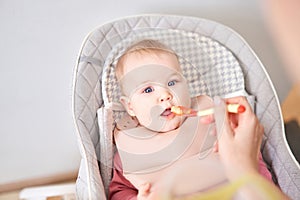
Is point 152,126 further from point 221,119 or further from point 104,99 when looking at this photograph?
point 221,119

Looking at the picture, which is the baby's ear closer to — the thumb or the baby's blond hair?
the baby's blond hair

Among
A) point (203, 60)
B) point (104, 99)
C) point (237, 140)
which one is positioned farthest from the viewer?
point (203, 60)

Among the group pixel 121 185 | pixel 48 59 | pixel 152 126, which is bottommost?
pixel 121 185

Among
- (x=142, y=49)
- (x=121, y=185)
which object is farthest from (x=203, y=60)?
(x=121, y=185)

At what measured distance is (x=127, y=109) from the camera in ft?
3.82

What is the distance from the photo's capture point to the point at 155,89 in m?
1.10

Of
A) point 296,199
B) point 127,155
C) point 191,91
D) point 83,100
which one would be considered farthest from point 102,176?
point 296,199

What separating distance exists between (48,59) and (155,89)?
39cm

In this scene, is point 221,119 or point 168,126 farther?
point 168,126

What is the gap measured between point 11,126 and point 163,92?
55cm

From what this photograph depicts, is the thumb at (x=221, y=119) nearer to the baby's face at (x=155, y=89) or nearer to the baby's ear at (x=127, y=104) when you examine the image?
the baby's face at (x=155, y=89)

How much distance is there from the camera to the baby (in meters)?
1.08

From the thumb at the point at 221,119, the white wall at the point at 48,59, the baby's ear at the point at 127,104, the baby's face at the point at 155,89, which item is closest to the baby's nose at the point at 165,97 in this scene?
the baby's face at the point at 155,89

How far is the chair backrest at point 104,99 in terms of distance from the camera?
1110 mm
